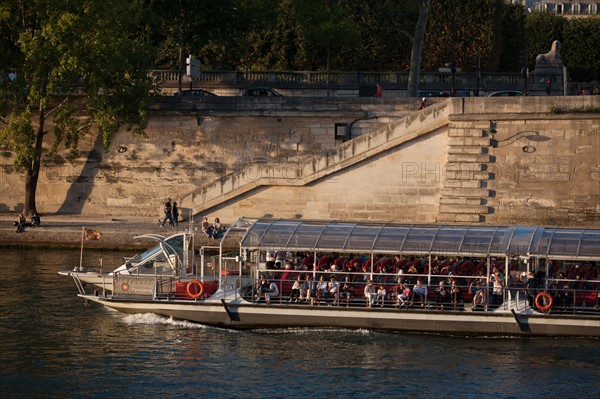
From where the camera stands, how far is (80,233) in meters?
51.3

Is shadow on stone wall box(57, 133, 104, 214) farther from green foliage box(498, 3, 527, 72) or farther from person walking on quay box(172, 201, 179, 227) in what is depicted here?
green foliage box(498, 3, 527, 72)

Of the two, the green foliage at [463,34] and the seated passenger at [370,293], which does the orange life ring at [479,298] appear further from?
the green foliage at [463,34]

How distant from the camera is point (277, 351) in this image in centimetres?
3522

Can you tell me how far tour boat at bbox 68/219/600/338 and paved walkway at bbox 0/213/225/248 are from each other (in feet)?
38.6

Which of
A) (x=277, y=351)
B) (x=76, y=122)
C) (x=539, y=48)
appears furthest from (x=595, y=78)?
(x=277, y=351)

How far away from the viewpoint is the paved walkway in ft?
167

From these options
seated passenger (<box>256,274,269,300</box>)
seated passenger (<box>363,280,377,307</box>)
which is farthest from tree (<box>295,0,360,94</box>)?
seated passenger (<box>363,280,377,307</box>)

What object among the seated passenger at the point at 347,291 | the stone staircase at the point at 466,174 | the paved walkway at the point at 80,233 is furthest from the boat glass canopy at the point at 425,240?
the stone staircase at the point at 466,174

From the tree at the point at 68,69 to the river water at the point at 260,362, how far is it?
14.3 m

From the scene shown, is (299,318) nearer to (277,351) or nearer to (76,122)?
(277,351)

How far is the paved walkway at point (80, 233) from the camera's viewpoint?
50.8 m

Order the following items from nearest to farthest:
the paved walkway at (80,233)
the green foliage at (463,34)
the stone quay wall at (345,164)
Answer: the paved walkway at (80,233) → the stone quay wall at (345,164) → the green foliage at (463,34)

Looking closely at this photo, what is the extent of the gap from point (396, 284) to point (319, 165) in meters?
16.8

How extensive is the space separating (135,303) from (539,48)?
6460cm
